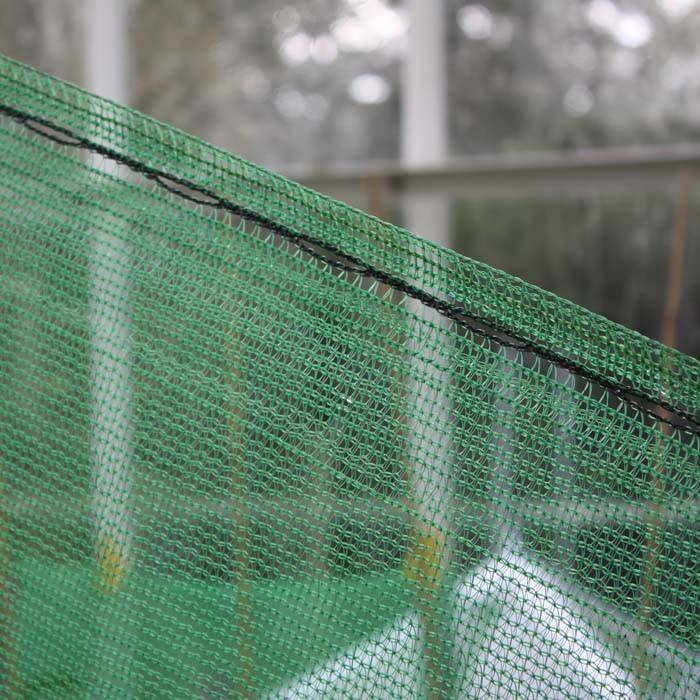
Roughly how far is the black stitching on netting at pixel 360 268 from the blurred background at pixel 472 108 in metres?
1.98

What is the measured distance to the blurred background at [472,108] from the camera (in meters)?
2.58

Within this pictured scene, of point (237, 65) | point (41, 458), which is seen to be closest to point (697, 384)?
point (41, 458)

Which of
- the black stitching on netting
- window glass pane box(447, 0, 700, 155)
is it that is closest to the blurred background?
window glass pane box(447, 0, 700, 155)

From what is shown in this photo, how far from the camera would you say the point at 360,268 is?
739 mm

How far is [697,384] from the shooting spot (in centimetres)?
68

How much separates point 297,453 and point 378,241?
0.19 m

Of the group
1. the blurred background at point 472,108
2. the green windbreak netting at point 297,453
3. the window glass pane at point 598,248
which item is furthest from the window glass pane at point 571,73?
the green windbreak netting at point 297,453

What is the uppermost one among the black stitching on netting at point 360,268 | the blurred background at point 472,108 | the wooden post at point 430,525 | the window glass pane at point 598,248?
the blurred background at point 472,108

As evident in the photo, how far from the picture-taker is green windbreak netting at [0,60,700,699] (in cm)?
69

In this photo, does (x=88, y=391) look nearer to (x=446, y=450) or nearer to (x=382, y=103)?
(x=446, y=450)

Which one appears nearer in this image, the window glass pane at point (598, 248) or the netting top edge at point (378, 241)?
the netting top edge at point (378, 241)

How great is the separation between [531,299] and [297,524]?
27 centimetres

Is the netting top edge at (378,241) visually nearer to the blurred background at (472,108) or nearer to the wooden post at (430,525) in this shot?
the wooden post at (430,525)

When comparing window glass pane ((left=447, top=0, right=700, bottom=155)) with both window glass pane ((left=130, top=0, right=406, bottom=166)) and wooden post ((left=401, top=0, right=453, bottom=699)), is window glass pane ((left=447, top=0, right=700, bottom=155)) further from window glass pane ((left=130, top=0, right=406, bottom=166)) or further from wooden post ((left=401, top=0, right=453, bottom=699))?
wooden post ((left=401, top=0, right=453, bottom=699))
